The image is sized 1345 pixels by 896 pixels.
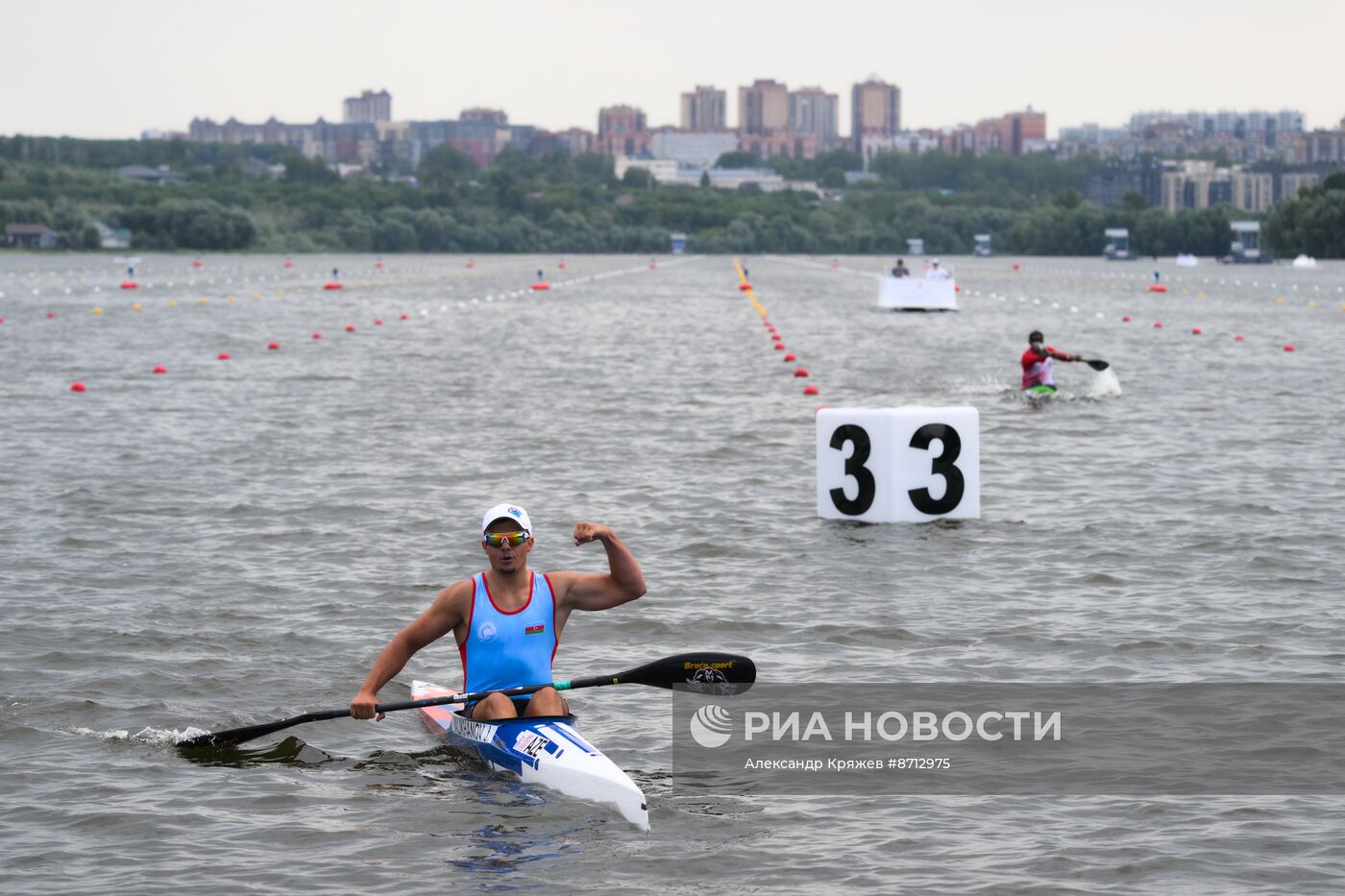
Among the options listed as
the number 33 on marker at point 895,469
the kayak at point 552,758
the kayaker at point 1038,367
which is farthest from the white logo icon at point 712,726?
the kayaker at point 1038,367

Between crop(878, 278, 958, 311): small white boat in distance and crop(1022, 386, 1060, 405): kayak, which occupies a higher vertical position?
crop(878, 278, 958, 311): small white boat in distance

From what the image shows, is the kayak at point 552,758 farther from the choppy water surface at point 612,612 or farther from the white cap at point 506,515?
the white cap at point 506,515

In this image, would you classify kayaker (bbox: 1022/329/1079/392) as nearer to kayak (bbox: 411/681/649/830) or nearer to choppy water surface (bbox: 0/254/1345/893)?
choppy water surface (bbox: 0/254/1345/893)

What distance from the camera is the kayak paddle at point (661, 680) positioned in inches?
480

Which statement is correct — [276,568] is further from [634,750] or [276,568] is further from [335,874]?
[335,874]

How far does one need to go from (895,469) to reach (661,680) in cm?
803

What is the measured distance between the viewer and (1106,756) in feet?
39.3

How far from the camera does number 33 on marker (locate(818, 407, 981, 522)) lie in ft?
64.0

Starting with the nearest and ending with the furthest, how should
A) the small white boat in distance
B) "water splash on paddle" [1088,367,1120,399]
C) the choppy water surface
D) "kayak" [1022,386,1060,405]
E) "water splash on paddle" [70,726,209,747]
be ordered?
the choppy water surface
"water splash on paddle" [70,726,209,747]
"kayak" [1022,386,1060,405]
"water splash on paddle" [1088,367,1120,399]
the small white boat in distance

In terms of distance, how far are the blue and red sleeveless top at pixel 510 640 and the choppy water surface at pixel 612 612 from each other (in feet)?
2.06

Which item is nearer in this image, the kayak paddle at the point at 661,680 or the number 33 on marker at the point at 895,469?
the kayak paddle at the point at 661,680

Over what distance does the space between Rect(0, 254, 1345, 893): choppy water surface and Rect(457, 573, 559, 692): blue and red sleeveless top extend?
0.63 metres

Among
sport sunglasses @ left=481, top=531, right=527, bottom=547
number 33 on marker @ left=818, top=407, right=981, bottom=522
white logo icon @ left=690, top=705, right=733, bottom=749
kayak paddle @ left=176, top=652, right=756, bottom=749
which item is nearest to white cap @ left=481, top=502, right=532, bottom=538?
sport sunglasses @ left=481, top=531, right=527, bottom=547

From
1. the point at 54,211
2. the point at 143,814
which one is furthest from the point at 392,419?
the point at 54,211
